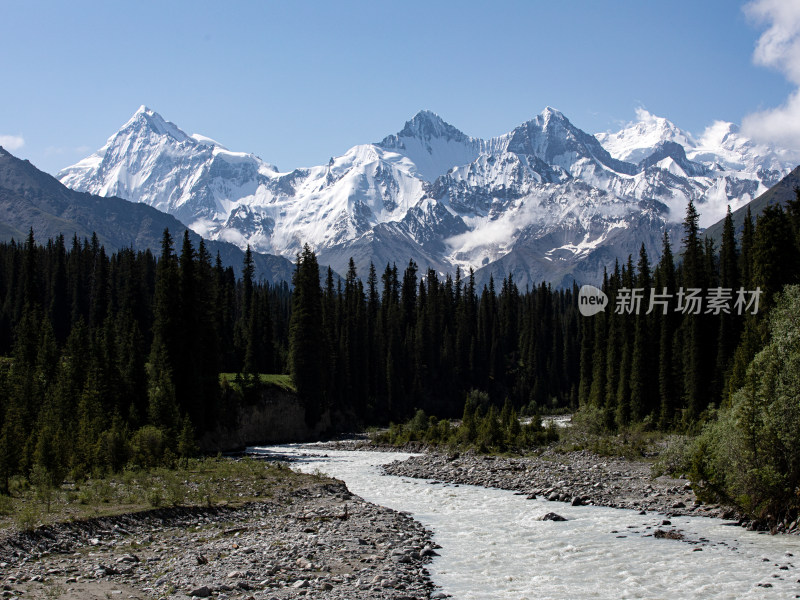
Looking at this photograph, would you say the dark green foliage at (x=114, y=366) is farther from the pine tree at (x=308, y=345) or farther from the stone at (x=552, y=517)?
the stone at (x=552, y=517)

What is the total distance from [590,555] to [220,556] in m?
11.7

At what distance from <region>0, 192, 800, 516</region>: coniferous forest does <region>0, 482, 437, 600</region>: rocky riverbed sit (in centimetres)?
795

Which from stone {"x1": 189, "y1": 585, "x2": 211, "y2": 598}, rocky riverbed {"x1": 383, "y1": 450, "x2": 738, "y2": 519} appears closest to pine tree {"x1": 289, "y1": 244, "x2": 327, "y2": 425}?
rocky riverbed {"x1": 383, "y1": 450, "x2": 738, "y2": 519}

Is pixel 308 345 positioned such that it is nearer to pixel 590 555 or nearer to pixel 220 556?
pixel 590 555

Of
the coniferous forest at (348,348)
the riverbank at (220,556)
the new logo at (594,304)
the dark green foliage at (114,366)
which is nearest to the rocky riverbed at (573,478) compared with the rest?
the coniferous forest at (348,348)

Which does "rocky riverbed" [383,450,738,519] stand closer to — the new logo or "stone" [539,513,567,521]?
"stone" [539,513,567,521]

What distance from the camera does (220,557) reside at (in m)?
21.4

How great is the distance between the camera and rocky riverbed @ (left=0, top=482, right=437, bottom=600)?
18188mm

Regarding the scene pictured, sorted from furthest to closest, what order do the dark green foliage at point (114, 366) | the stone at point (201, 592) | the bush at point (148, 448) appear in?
the bush at point (148, 448) < the dark green foliage at point (114, 366) < the stone at point (201, 592)

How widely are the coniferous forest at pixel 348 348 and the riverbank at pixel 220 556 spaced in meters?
7.88

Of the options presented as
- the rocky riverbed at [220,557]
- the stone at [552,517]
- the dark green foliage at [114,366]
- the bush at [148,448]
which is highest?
the dark green foliage at [114,366]

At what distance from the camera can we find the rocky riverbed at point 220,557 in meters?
18.2

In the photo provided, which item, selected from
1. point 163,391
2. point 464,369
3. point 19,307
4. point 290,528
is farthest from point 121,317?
point 290,528

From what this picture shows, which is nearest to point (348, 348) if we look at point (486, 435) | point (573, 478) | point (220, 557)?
point (486, 435)
